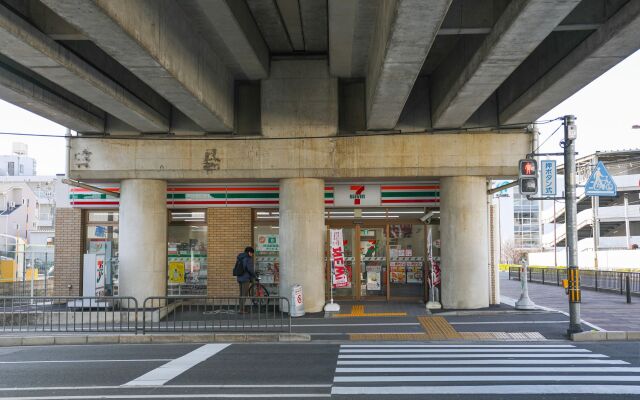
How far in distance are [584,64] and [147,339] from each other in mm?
11366

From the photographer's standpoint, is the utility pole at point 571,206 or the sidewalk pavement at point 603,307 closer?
the utility pole at point 571,206

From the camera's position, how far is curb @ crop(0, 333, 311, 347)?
13.9 metres

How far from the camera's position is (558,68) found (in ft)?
42.8

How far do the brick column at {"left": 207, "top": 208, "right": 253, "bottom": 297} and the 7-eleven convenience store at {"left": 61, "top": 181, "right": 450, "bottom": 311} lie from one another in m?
0.03

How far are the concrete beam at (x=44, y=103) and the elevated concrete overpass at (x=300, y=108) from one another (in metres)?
0.05

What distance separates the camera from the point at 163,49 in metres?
11.9

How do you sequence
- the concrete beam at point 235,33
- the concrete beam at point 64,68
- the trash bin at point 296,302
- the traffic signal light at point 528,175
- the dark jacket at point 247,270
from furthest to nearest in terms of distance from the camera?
1. the dark jacket at point 247,270
2. the trash bin at point 296,302
3. the traffic signal light at point 528,175
4. the concrete beam at point 235,33
5. the concrete beam at point 64,68

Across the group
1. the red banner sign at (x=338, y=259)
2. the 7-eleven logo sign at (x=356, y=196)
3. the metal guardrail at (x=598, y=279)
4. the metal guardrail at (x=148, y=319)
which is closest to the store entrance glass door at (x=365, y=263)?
the 7-eleven logo sign at (x=356, y=196)

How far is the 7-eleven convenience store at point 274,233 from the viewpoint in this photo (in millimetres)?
19969

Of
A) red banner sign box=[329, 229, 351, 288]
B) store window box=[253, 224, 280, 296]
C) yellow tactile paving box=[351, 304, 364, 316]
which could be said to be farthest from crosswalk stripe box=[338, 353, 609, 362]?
store window box=[253, 224, 280, 296]

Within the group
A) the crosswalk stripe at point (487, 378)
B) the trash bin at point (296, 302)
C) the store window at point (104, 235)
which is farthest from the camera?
the store window at point (104, 235)

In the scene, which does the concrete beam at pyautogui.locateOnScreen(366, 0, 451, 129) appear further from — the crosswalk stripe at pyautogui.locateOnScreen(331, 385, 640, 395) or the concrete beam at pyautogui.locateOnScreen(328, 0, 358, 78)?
the crosswalk stripe at pyautogui.locateOnScreen(331, 385, 640, 395)

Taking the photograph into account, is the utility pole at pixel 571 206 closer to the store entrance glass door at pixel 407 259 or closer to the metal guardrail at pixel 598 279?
the store entrance glass door at pixel 407 259

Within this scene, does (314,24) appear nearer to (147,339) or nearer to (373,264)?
(373,264)
